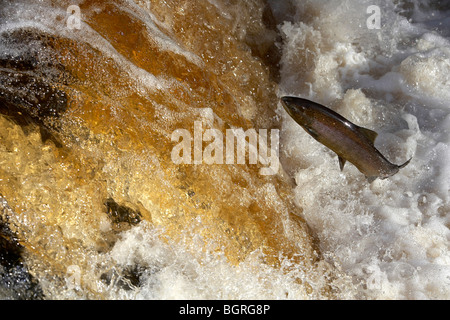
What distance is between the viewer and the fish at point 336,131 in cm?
150

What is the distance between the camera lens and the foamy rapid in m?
1.75

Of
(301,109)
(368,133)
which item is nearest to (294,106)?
(301,109)

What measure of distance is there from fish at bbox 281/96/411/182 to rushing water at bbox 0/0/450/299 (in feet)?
1.27

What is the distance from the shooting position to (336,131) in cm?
152

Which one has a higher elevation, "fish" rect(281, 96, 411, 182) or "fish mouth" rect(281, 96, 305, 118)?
"fish mouth" rect(281, 96, 305, 118)

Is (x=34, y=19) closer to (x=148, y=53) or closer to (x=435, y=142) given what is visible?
(x=148, y=53)

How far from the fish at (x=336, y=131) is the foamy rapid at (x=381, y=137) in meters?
0.38

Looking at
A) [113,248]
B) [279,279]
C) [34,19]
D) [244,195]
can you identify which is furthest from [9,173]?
[279,279]

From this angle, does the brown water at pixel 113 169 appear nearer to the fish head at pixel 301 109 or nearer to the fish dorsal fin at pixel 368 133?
the fish head at pixel 301 109

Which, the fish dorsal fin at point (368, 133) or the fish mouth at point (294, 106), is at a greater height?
the fish mouth at point (294, 106)

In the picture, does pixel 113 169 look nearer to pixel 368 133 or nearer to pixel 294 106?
pixel 294 106

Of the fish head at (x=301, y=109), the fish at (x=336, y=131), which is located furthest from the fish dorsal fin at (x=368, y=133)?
the fish head at (x=301, y=109)

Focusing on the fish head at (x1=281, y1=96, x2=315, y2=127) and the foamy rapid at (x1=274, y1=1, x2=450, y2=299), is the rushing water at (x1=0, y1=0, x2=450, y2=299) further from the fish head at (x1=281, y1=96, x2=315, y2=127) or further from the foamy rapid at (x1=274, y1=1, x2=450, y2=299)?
the fish head at (x1=281, y1=96, x2=315, y2=127)

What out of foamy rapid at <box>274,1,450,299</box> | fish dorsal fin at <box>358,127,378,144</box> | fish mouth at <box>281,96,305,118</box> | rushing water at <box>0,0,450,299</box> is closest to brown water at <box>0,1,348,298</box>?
rushing water at <box>0,0,450,299</box>
